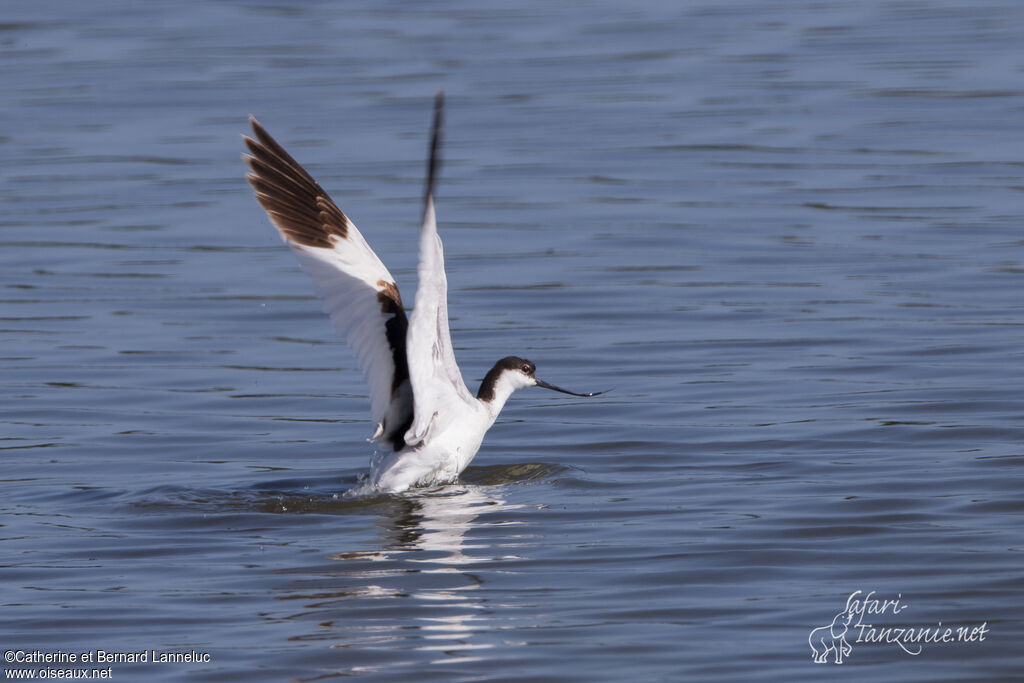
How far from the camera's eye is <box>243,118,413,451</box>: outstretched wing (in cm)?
865

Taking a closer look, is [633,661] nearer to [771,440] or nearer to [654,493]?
[654,493]

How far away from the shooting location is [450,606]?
7.01 meters

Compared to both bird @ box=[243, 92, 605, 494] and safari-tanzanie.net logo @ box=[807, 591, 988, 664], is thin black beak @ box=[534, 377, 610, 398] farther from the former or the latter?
safari-tanzanie.net logo @ box=[807, 591, 988, 664]

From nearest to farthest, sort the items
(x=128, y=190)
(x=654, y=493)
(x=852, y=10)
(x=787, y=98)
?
(x=654, y=493), (x=128, y=190), (x=787, y=98), (x=852, y=10)

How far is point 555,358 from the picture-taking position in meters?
11.9

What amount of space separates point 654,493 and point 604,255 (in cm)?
580

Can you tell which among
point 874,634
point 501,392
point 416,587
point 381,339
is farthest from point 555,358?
point 874,634

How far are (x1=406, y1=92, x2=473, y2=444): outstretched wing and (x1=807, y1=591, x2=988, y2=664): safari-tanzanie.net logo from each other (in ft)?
8.03

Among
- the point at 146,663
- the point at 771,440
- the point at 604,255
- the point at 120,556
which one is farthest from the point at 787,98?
the point at 146,663

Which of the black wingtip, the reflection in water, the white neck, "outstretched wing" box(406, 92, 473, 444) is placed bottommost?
the reflection in water

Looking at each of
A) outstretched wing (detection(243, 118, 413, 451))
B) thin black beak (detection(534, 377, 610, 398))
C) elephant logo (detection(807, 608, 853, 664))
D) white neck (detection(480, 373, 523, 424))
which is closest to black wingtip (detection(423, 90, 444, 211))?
outstretched wing (detection(243, 118, 413, 451))

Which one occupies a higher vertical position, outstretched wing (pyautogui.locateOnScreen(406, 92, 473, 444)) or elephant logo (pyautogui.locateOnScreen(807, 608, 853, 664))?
outstretched wing (pyautogui.locateOnScreen(406, 92, 473, 444))

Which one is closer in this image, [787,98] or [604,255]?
[604,255]

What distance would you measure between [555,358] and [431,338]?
3.61 m
